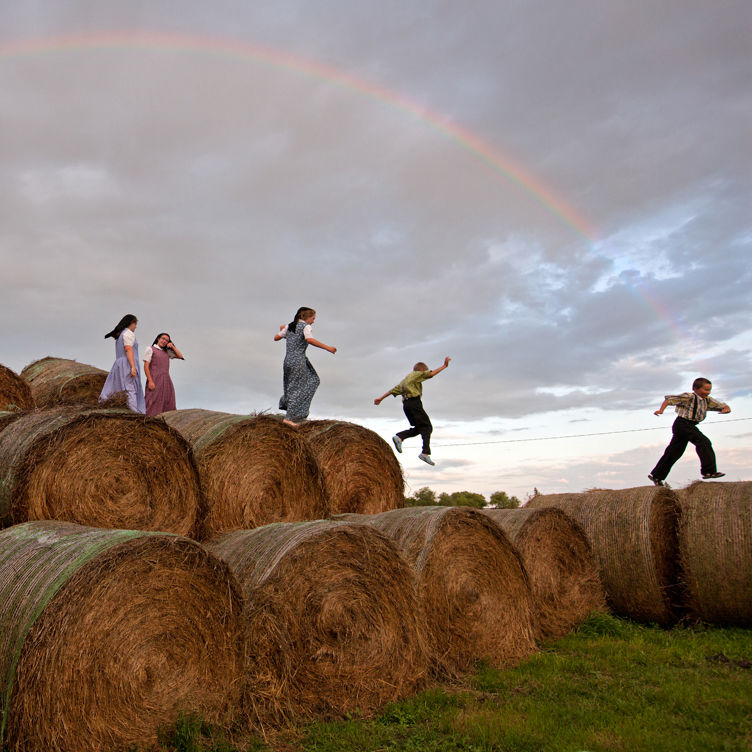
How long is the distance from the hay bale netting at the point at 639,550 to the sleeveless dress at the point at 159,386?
18.8 feet

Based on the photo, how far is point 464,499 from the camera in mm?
13500

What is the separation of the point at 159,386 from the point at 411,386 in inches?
170

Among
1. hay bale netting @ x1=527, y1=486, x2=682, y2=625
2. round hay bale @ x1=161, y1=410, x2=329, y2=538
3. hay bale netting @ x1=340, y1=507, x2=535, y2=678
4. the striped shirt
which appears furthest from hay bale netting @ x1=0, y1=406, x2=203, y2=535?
the striped shirt

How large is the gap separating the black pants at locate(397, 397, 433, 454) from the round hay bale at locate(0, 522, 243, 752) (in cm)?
813

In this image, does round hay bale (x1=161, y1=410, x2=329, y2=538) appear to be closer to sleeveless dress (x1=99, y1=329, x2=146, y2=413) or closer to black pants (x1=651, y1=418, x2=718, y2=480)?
sleeveless dress (x1=99, y1=329, x2=146, y2=413)

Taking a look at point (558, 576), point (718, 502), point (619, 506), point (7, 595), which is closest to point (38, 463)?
point (7, 595)

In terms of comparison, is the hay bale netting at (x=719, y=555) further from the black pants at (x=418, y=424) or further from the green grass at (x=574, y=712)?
the black pants at (x=418, y=424)

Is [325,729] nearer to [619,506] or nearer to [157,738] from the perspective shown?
[157,738]

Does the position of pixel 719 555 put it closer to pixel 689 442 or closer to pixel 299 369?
pixel 689 442

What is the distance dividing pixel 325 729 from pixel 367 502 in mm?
4299

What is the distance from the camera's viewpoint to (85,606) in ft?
13.4

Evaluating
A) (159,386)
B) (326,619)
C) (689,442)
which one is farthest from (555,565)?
(159,386)

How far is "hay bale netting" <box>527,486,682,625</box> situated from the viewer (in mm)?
8539

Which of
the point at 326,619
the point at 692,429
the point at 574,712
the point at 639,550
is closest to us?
the point at 574,712
